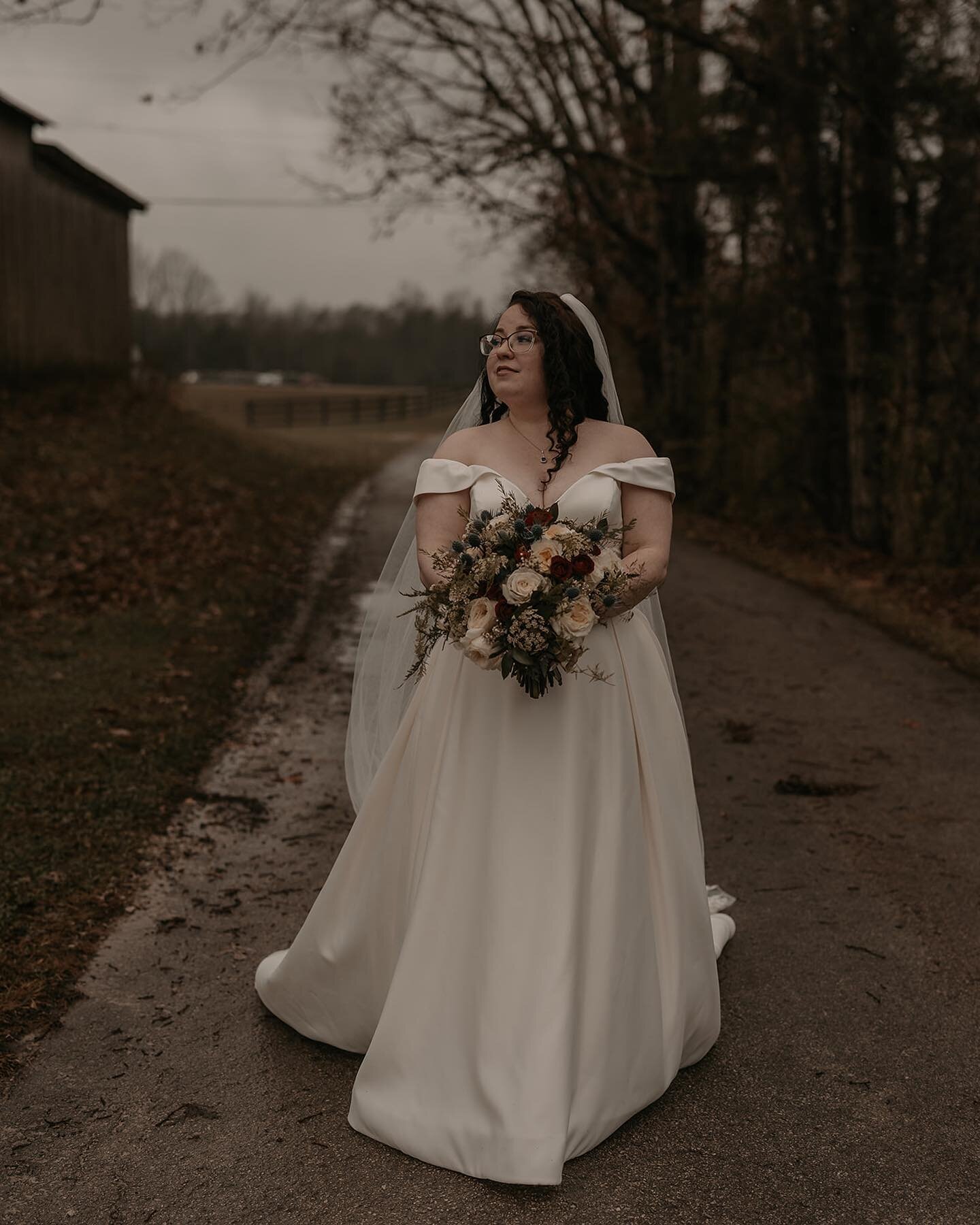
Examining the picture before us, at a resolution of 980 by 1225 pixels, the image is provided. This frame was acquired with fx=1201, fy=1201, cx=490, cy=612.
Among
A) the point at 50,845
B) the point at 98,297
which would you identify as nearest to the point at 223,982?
the point at 50,845

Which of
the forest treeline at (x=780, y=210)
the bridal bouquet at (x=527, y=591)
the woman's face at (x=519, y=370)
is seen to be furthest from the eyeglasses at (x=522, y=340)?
the forest treeline at (x=780, y=210)

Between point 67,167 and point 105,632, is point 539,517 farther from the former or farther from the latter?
point 67,167

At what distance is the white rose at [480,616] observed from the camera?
11.1ft

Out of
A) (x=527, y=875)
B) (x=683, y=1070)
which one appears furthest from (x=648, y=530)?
(x=683, y=1070)

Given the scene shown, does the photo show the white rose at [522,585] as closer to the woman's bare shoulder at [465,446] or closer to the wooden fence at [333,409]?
the woman's bare shoulder at [465,446]

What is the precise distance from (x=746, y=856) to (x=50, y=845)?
3268 mm

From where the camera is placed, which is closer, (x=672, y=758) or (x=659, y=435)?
(x=672, y=758)

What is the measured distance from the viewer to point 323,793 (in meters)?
6.71

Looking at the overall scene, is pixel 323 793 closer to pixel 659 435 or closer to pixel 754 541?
pixel 754 541

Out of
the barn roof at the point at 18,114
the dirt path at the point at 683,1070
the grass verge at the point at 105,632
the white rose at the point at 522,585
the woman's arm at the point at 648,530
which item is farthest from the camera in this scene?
the barn roof at the point at 18,114

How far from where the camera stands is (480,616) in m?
3.38

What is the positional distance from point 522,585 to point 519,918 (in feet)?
3.35

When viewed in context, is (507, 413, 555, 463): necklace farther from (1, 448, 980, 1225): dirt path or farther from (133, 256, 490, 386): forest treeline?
(133, 256, 490, 386): forest treeline

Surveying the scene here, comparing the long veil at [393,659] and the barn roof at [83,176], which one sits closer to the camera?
the long veil at [393,659]
